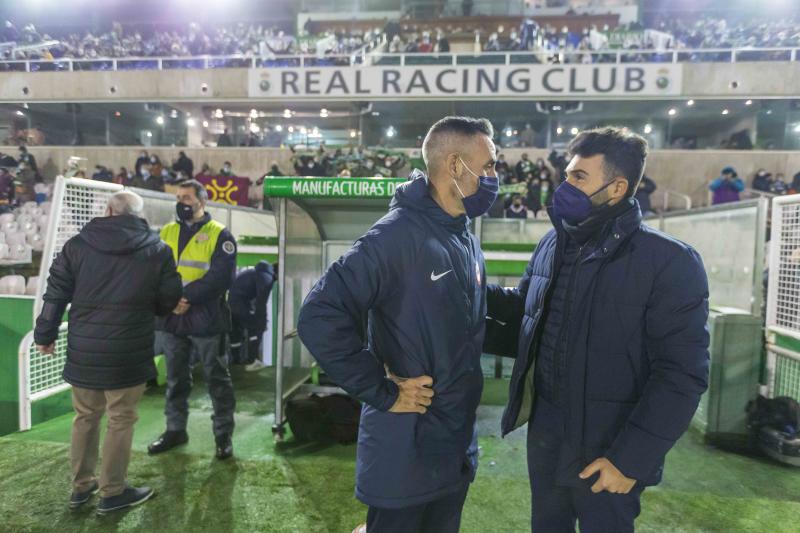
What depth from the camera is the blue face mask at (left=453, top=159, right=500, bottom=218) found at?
1.68 metres

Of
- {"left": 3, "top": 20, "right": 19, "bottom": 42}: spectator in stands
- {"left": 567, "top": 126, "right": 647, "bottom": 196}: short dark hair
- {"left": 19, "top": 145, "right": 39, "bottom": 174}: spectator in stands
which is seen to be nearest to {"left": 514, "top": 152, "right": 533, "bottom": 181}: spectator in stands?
{"left": 567, "top": 126, "right": 647, "bottom": 196}: short dark hair

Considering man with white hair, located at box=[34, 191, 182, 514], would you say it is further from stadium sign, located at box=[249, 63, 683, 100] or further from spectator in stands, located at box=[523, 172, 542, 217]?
stadium sign, located at box=[249, 63, 683, 100]

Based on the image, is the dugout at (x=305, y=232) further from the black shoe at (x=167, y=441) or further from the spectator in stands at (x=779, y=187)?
the spectator in stands at (x=779, y=187)

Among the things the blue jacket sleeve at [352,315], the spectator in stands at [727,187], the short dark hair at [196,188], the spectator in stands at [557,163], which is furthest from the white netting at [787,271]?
the spectator in stands at [557,163]

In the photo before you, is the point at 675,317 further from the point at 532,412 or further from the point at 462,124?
the point at 462,124

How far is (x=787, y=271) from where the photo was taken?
4082mm

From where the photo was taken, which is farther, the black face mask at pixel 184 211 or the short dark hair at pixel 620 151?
the black face mask at pixel 184 211

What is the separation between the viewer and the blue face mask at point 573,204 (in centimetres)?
169

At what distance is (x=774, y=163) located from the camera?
13.0 meters

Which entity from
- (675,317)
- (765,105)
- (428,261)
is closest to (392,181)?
(428,261)

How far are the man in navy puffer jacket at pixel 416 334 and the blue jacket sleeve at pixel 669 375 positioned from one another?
515 mm

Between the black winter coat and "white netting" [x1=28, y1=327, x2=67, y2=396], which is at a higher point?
the black winter coat

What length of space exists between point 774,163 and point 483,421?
1330 centimetres

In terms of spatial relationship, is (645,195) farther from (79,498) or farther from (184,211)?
(79,498)
